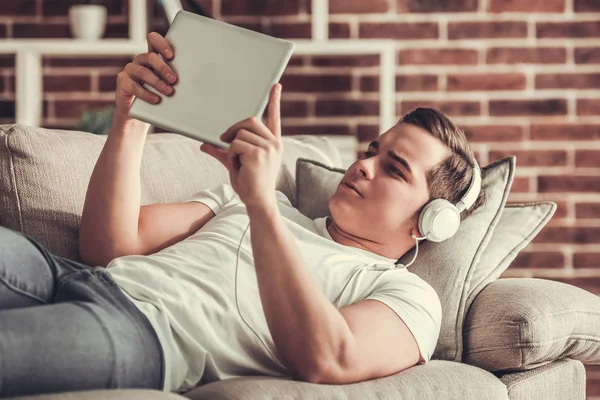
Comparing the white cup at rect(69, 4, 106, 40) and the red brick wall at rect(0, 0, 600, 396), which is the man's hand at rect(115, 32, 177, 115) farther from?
the red brick wall at rect(0, 0, 600, 396)

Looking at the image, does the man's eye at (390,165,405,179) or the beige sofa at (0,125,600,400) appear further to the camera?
the man's eye at (390,165,405,179)

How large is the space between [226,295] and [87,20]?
1615 millimetres

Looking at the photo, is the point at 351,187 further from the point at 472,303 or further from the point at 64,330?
the point at 64,330

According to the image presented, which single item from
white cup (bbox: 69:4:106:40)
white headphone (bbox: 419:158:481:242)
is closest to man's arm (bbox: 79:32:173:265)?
white headphone (bbox: 419:158:481:242)

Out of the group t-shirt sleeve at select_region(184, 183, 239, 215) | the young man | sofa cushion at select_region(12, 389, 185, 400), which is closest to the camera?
sofa cushion at select_region(12, 389, 185, 400)

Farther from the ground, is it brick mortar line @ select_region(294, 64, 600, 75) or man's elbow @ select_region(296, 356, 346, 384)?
brick mortar line @ select_region(294, 64, 600, 75)

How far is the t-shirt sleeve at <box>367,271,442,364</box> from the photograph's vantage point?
1303mm

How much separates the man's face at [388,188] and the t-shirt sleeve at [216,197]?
231 mm

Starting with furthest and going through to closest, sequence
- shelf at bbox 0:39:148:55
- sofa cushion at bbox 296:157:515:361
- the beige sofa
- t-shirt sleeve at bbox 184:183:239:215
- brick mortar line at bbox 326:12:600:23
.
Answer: brick mortar line at bbox 326:12:600:23, shelf at bbox 0:39:148:55, t-shirt sleeve at bbox 184:183:239:215, sofa cushion at bbox 296:157:515:361, the beige sofa

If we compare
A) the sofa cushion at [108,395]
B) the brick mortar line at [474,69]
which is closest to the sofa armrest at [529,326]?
the sofa cushion at [108,395]

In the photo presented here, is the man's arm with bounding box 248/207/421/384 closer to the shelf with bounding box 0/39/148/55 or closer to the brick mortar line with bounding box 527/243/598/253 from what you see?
the shelf with bounding box 0/39/148/55

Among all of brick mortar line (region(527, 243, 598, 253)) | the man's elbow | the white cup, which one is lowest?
brick mortar line (region(527, 243, 598, 253))

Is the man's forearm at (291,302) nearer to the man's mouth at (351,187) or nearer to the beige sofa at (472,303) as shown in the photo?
the beige sofa at (472,303)

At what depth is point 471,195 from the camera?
1.58 meters
